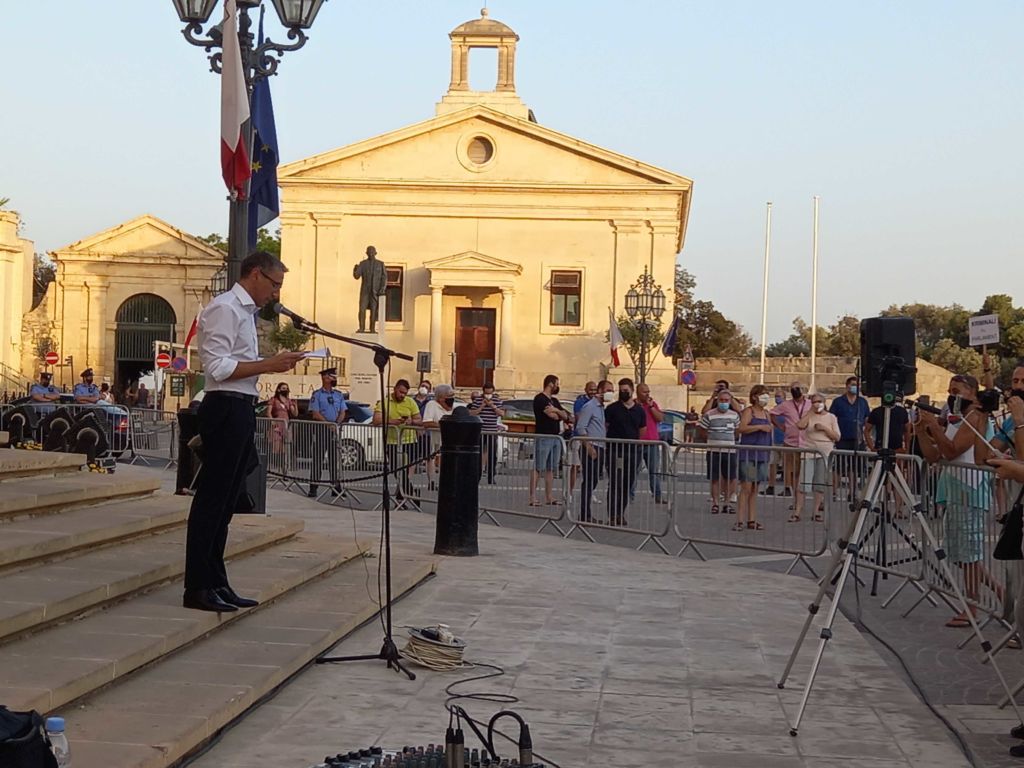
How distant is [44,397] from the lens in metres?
26.5

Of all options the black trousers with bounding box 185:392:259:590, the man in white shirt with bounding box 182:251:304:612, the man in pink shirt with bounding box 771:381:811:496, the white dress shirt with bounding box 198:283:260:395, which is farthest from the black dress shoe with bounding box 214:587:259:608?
the man in pink shirt with bounding box 771:381:811:496

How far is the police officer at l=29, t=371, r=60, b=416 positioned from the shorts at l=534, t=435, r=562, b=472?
9.19 meters

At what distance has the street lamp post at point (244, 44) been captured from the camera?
1252cm

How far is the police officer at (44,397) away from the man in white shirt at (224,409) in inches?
603

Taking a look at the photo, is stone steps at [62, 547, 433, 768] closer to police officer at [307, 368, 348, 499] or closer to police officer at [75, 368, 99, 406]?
police officer at [307, 368, 348, 499]

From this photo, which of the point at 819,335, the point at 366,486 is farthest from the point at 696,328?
the point at 366,486

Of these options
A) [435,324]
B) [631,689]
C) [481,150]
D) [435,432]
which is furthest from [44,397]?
[481,150]

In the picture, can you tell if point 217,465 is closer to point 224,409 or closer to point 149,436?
point 224,409

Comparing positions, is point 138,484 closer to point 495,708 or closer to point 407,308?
point 495,708

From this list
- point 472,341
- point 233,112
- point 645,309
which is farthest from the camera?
point 472,341

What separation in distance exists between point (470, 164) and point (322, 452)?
123ft

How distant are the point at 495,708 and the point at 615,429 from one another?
11345mm

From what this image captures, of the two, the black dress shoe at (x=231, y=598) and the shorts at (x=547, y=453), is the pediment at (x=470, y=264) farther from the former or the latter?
the black dress shoe at (x=231, y=598)

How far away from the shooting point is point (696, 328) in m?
85.7
